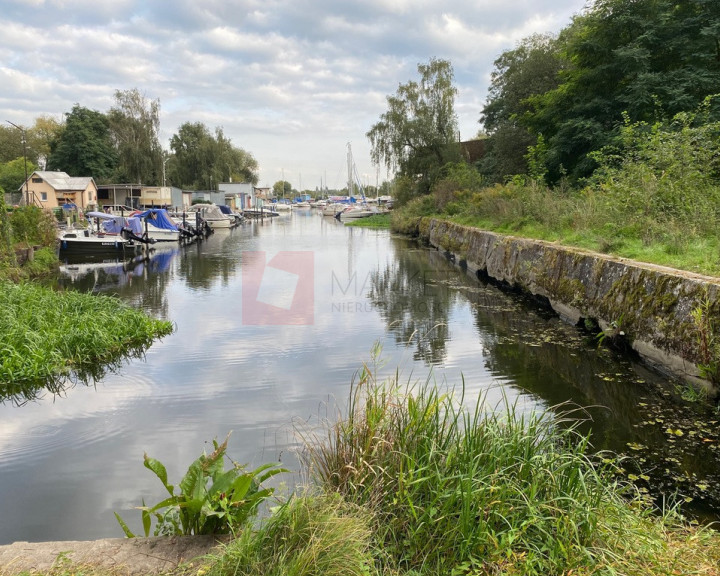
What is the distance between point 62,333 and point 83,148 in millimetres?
60055

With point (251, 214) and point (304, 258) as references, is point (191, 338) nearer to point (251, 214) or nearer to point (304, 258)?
point (304, 258)

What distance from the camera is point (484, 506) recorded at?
112 inches

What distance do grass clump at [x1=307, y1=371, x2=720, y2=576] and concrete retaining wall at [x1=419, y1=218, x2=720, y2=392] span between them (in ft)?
11.7

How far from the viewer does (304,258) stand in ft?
75.9

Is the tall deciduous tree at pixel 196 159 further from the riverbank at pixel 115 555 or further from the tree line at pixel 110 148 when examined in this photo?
the riverbank at pixel 115 555

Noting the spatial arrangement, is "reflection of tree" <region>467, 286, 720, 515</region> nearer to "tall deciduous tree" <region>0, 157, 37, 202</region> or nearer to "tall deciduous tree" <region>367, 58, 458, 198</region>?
"tall deciduous tree" <region>367, 58, 458, 198</region>

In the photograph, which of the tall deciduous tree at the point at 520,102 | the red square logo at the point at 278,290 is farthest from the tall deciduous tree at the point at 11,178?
the tall deciduous tree at the point at 520,102

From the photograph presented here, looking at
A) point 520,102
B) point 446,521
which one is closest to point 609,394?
point 446,521

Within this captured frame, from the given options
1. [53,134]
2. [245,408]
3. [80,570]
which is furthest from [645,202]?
[53,134]

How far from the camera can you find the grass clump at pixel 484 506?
2.69 metres

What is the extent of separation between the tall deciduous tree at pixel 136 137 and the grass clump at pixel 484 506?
6465 centimetres

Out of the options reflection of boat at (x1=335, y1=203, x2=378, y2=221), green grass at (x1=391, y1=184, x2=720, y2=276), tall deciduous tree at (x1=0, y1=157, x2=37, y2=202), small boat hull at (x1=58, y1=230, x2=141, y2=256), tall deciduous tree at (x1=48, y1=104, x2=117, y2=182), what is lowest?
small boat hull at (x1=58, y1=230, x2=141, y2=256)

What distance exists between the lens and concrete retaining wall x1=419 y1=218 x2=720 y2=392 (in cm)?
638

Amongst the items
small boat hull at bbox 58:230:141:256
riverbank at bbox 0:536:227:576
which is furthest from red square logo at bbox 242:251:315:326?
riverbank at bbox 0:536:227:576
